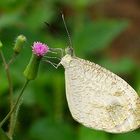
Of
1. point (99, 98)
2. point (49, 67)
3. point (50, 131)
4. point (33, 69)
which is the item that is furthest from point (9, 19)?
point (33, 69)

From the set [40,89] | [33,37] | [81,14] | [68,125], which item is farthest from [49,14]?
[68,125]

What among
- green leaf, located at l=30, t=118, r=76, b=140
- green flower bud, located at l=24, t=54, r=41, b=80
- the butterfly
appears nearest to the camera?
green flower bud, located at l=24, t=54, r=41, b=80

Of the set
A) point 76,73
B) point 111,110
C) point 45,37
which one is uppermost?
point 45,37

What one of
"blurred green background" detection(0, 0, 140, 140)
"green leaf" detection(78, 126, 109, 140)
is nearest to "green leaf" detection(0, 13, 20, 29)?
"blurred green background" detection(0, 0, 140, 140)

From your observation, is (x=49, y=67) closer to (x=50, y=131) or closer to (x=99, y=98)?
(x=50, y=131)

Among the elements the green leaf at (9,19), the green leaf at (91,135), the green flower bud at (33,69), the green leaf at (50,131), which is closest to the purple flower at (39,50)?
the green flower bud at (33,69)

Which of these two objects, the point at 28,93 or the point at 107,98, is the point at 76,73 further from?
the point at 28,93

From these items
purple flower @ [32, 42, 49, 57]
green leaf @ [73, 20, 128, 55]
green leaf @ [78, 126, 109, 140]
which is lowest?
green leaf @ [78, 126, 109, 140]

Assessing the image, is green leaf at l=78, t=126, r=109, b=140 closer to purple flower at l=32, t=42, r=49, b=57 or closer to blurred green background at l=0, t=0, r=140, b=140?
blurred green background at l=0, t=0, r=140, b=140
